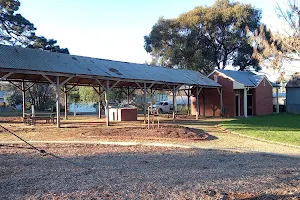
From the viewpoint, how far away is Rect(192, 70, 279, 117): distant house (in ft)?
102

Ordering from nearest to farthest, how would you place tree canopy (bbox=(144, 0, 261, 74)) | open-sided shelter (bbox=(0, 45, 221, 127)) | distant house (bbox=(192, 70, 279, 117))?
open-sided shelter (bbox=(0, 45, 221, 127)) < distant house (bbox=(192, 70, 279, 117)) < tree canopy (bbox=(144, 0, 261, 74))

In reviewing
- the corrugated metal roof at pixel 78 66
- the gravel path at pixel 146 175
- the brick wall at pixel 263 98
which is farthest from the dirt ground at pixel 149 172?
the brick wall at pixel 263 98

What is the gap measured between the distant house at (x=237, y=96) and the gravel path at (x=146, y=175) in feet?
70.3

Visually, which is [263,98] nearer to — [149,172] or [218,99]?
[218,99]

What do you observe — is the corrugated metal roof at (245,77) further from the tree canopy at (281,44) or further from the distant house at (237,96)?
the tree canopy at (281,44)

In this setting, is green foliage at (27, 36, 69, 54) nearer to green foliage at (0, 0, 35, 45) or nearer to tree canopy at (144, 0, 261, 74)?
green foliage at (0, 0, 35, 45)

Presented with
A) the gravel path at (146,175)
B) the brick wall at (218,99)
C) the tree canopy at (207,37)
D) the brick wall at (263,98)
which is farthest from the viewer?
the tree canopy at (207,37)

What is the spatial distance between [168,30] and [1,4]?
871 inches

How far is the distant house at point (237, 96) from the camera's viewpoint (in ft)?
102

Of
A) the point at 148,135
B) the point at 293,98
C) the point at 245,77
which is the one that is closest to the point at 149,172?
the point at 148,135

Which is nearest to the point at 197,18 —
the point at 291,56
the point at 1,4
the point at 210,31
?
the point at 210,31

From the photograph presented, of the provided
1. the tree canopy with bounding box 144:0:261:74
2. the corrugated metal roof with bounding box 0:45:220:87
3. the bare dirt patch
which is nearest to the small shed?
the tree canopy with bounding box 144:0:261:74

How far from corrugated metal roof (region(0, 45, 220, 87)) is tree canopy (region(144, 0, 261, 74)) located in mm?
16143

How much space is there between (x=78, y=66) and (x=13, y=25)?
18640 mm
